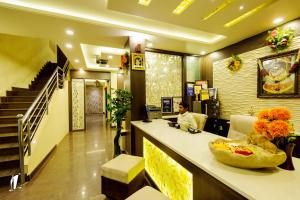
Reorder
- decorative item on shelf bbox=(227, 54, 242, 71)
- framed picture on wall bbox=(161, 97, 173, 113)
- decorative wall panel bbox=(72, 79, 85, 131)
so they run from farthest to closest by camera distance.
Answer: decorative wall panel bbox=(72, 79, 85, 131) → framed picture on wall bbox=(161, 97, 173, 113) → decorative item on shelf bbox=(227, 54, 242, 71)

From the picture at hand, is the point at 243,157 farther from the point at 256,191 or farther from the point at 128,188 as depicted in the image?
the point at 128,188

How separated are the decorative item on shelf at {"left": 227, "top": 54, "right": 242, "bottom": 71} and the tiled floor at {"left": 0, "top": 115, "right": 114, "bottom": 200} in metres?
3.75

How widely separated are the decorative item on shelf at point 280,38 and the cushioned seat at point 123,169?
321cm

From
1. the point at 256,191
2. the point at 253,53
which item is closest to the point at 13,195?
the point at 256,191

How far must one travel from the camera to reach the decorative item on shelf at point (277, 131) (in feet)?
3.37

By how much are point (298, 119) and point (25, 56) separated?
7.39m

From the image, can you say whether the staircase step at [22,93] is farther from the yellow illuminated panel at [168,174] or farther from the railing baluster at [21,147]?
the yellow illuminated panel at [168,174]

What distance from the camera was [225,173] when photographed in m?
1.02

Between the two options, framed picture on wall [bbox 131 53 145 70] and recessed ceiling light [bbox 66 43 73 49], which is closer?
framed picture on wall [bbox 131 53 145 70]

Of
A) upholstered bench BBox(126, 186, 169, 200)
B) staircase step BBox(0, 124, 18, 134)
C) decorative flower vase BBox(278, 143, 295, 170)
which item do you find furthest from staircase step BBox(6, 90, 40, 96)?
decorative flower vase BBox(278, 143, 295, 170)

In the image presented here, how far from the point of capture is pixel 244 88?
3625 mm

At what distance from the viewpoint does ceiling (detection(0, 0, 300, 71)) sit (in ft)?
7.53

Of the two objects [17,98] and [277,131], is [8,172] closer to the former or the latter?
[17,98]

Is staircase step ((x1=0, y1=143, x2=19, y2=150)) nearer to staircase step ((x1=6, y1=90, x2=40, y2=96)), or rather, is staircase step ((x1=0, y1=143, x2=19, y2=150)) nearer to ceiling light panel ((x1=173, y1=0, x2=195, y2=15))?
staircase step ((x1=6, y1=90, x2=40, y2=96))
